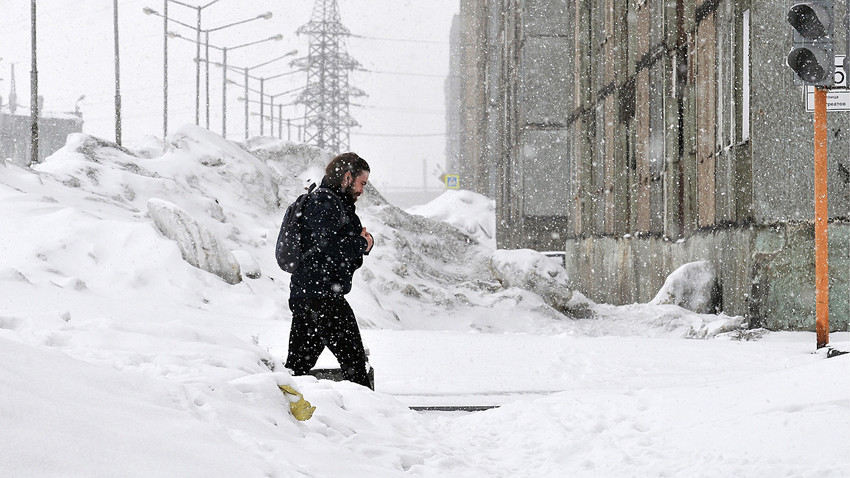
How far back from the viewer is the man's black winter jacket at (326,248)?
15.3 ft

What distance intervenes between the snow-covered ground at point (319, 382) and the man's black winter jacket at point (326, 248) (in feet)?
1.88

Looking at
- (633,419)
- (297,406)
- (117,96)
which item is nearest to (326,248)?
(297,406)

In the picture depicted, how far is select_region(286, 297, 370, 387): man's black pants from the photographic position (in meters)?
4.75

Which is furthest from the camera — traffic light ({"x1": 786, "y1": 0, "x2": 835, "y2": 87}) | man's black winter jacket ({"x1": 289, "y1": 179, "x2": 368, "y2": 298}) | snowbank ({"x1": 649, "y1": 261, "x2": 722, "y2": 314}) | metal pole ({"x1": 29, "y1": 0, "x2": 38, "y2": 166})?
metal pole ({"x1": 29, "y1": 0, "x2": 38, "y2": 166})

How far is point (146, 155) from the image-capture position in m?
24.6

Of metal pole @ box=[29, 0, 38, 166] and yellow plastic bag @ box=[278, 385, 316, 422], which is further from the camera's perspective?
metal pole @ box=[29, 0, 38, 166]

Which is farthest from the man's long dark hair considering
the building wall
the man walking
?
the building wall

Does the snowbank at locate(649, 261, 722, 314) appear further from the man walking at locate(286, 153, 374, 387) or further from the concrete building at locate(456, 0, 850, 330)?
the man walking at locate(286, 153, 374, 387)

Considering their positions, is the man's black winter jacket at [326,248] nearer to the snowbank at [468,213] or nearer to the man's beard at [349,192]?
the man's beard at [349,192]

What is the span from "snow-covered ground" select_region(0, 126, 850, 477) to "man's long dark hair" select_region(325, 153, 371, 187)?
1.17 metres

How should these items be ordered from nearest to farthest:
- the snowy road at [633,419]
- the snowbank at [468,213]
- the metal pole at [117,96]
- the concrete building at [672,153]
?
1. the snowy road at [633,419]
2. the concrete building at [672,153]
3. the metal pole at [117,96]
4. the snowbank at [468,213]

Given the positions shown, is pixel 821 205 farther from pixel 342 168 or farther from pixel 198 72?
pixel 198 72

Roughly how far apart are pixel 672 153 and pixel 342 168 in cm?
1049

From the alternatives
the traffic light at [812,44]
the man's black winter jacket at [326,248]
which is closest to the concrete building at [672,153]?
the traffic light at [812,44]
